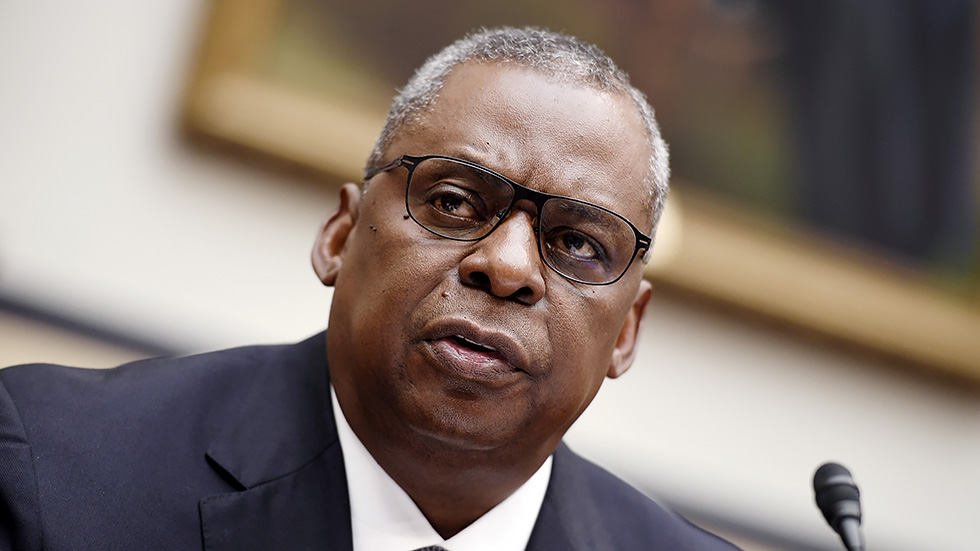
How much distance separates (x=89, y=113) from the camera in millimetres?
3488

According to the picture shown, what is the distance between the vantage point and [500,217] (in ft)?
5.25

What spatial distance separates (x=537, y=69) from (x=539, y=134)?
0.17 meters

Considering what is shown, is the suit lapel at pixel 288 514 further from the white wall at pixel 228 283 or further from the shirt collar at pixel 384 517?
the white wall at pixel 228 283

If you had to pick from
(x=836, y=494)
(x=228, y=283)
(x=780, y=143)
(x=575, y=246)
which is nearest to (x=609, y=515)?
(x=836, y=494)

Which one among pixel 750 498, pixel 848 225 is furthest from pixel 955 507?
pixel 848 225

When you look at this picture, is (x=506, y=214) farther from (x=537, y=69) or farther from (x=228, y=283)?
(x=228, y=283)

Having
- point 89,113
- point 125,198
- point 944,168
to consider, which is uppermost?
point 944,168

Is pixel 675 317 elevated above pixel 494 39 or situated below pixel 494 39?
below

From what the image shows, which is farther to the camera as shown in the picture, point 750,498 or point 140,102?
point 750,498

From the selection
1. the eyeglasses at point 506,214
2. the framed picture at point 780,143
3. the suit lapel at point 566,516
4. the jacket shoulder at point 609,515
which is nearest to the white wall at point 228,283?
the framed picture at point 780,143

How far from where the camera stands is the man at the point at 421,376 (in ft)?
5.02

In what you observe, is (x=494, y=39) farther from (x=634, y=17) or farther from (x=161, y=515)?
(x=634, y=17)

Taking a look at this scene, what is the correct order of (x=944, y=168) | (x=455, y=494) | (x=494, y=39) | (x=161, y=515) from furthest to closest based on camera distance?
(x=944, y=168), (x=494, y=39), (x=455, y=494), (x=161, y=515)

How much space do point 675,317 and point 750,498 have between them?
0.87 meters
